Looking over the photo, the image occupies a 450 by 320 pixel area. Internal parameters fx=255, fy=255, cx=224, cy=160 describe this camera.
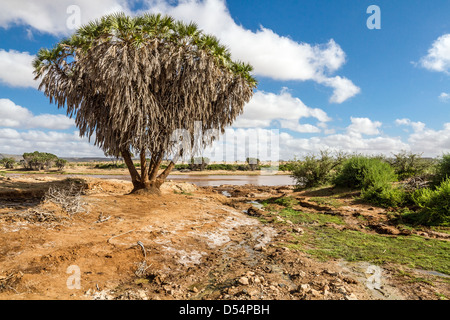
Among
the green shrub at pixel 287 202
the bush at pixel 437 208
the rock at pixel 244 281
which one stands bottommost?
the green shrub at pixel 287 202

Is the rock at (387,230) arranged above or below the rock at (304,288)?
below

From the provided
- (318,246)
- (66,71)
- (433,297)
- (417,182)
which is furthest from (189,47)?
(417,182)

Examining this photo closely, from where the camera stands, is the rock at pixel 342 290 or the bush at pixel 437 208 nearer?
the rock at pixel 342 290

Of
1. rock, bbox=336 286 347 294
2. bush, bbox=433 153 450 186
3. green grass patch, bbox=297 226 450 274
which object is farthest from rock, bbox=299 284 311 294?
bush, bbox=433 153 450 186

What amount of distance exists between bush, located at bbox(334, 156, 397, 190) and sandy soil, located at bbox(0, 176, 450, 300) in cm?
605

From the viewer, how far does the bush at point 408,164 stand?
Answer: 61.0 ft

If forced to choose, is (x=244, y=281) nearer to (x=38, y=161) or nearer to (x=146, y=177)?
(x=146, y=177)

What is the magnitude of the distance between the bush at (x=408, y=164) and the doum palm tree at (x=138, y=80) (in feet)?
50.8

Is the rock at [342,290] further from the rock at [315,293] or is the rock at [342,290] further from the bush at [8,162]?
the bush at [8,162]

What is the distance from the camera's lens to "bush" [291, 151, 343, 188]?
59.6 ft

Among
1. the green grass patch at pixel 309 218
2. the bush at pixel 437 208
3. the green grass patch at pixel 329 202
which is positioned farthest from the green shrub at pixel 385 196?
the green grass patch at pixel 309 218

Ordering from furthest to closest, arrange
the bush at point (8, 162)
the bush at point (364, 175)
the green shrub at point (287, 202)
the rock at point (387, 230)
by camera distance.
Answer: the bush at point (8, 162)
the green shrub at point (287, 202)
the bush at point (364, 175)
the rock at point (387, 230)

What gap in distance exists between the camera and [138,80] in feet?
34.7
